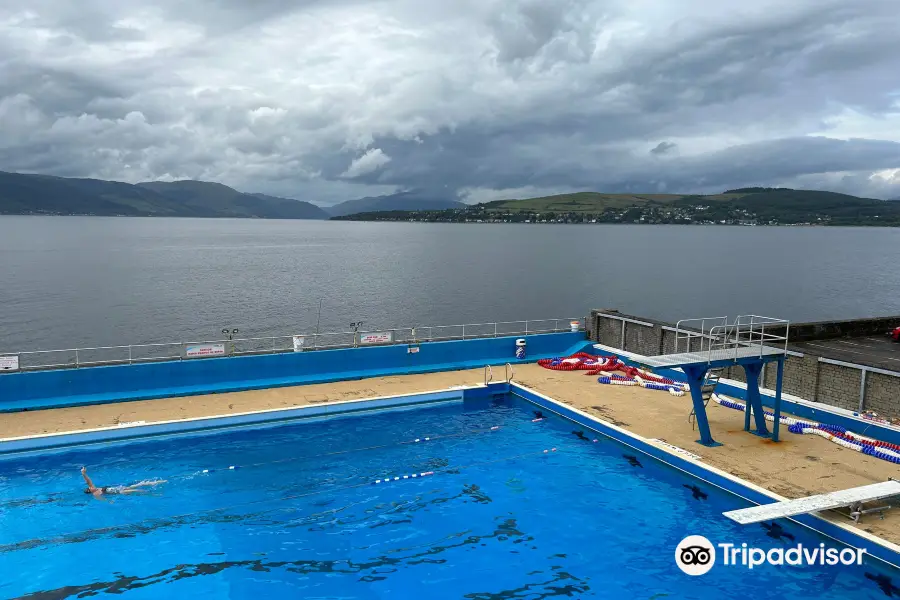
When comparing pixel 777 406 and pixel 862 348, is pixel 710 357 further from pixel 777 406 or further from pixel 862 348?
pixel 862 348

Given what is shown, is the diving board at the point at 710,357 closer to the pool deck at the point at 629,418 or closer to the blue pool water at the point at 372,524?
the pool deck at the point at 629,418

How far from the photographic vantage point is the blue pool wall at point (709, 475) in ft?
35.8

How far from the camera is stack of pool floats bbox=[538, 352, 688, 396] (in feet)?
68.7

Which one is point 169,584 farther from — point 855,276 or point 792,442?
point 855,276

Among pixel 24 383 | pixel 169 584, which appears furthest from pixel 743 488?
pixel 24 383

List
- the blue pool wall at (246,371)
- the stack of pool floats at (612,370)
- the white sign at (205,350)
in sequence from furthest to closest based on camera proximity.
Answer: the stack of pool floats at (612,370)
the white sign at (205,350)
the blue pool wall at (246,371)

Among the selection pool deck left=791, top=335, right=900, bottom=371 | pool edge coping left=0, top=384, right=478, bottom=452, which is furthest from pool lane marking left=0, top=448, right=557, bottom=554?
pool deck left=791, top=335, right=900, bottom=371

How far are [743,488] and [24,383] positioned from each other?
20.1 metres

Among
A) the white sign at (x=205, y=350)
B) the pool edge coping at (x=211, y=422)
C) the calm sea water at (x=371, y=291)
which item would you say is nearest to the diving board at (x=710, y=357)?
the pool edge coping at (x=211, y=422)

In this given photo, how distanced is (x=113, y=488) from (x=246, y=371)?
7.14 m

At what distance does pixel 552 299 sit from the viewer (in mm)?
57219

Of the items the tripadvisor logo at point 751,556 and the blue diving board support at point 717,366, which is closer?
the tripadvisor logo at point 751,556

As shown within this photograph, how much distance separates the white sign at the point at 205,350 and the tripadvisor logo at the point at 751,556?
52.0ft

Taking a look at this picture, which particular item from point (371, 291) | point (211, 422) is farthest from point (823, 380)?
point (371, 291)
